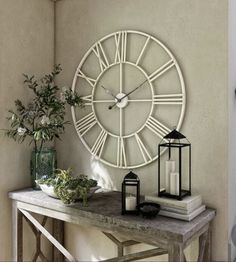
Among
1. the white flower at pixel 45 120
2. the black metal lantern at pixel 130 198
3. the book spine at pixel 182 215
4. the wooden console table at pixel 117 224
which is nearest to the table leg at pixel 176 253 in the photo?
the wooden console table at pixel 117 224

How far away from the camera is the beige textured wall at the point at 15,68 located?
6.57 feet

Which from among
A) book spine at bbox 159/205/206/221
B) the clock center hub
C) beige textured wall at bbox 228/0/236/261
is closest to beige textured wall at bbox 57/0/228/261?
beige textured wall at bbox 228/0/236/261

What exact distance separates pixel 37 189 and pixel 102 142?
22.6 inches

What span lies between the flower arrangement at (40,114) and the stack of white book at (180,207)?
34.1 inches

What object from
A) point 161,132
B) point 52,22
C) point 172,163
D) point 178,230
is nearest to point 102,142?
point 161,132

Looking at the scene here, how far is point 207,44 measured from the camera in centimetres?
168

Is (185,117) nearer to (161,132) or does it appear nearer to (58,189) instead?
(161,132)

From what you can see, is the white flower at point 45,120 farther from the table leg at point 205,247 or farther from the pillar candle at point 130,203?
the table leg at point 205,247

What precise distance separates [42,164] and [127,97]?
763mm

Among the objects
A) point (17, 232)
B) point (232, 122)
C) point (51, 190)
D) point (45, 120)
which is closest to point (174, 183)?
point (232, 122)

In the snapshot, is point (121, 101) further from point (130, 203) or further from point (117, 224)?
point (117, 224)

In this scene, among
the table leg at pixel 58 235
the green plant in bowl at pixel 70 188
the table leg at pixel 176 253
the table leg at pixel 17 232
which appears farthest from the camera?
the table leg at pixel 58 235

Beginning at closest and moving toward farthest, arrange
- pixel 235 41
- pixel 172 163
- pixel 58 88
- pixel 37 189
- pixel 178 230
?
pixel 178 230, pixel 172 163, pixel 235 41, pixel 37 189, pixel 58 88

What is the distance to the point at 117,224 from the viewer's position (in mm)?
1506
